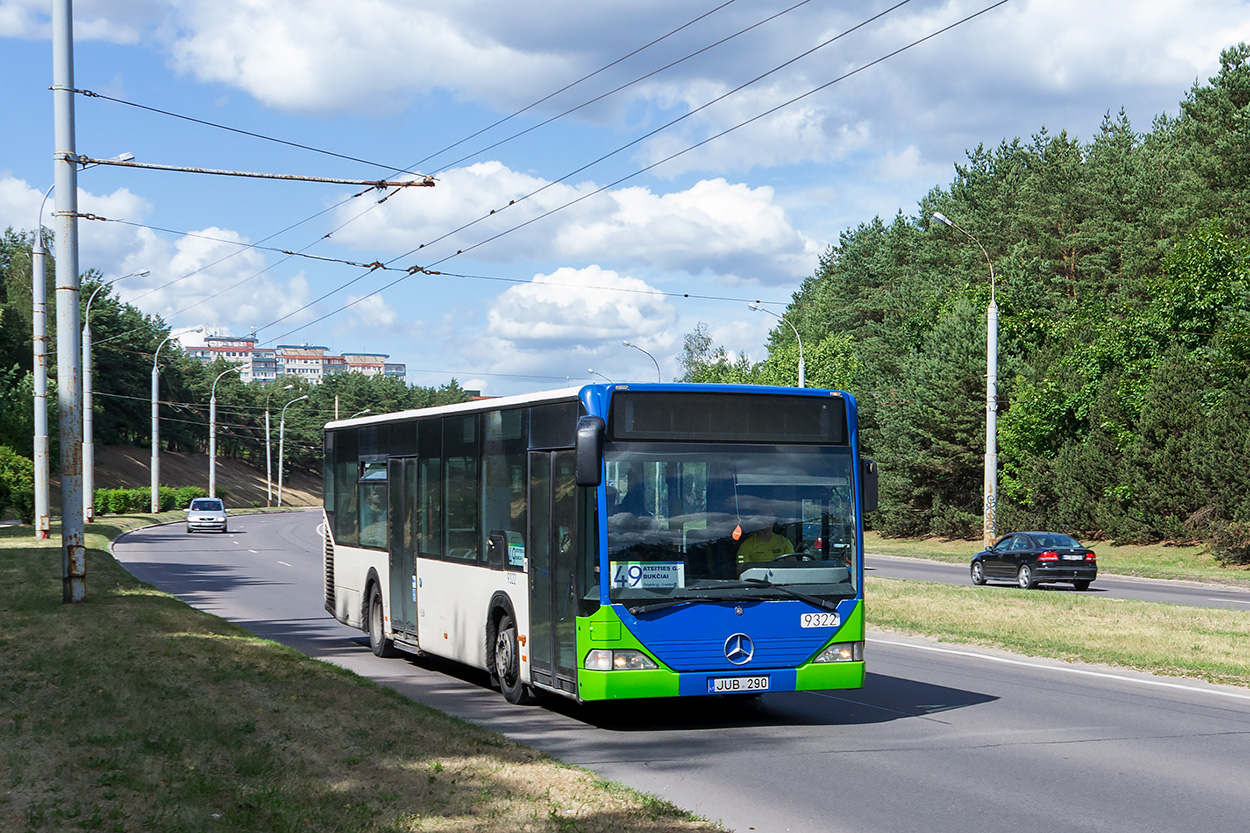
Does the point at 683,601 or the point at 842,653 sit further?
the point at 842,653

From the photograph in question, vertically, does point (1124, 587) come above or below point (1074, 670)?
below

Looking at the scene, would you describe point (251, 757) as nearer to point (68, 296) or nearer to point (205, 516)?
point (68, 296)

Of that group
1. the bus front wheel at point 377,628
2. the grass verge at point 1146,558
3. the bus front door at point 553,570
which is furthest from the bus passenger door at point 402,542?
the grass verge at point 1146,558

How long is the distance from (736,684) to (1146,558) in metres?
37.8

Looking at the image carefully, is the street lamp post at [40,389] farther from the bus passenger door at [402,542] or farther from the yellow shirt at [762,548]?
the yellow shirt at [762,548]

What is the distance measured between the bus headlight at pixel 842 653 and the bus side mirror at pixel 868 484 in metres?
1.15

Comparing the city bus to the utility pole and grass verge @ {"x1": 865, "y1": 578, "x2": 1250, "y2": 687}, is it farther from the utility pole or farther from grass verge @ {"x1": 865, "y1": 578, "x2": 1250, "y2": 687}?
the utility pole

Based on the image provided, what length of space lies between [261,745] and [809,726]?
4.56m

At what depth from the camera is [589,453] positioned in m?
10.2

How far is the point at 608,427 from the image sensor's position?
10820 millimetres

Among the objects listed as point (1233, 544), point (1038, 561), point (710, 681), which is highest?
point (710, 681)

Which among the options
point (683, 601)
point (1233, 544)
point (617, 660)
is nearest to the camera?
point (617, 660)

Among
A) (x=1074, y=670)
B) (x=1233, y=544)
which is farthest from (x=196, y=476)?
(x=1074, y=670)

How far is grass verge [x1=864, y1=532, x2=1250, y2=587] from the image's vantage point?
3659 centimetres
